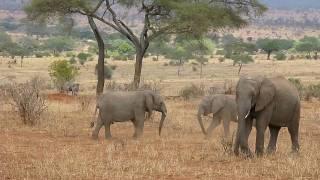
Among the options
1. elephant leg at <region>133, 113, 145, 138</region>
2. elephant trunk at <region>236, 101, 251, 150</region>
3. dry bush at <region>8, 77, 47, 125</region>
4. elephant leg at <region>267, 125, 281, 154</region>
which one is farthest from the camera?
dry bush at <region>8, 77, 47, 125</region>

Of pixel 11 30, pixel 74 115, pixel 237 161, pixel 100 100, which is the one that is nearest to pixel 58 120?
pixel 74 115

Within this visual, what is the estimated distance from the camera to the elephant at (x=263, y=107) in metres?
10.7

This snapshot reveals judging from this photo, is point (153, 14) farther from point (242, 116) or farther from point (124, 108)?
point (242, 116)

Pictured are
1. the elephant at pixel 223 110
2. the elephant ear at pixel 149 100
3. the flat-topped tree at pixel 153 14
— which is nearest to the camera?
the elephant ear at pixel 149 100

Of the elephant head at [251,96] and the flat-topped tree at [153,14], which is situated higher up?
the flat-topped tree at [153,14]

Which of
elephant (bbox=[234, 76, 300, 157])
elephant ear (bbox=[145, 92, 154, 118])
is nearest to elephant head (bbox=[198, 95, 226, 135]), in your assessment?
elephant ear (bbox=[145, 92, 154, 118])

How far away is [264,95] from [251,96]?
0.33m

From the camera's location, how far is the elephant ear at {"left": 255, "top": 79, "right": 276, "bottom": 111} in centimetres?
1096

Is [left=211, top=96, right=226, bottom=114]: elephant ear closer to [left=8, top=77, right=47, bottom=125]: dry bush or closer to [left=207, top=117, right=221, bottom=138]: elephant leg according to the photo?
[left=207, top=117, right=221, bottom=138]: elephant leg

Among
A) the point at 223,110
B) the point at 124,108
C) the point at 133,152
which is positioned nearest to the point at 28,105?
the point at 124,108

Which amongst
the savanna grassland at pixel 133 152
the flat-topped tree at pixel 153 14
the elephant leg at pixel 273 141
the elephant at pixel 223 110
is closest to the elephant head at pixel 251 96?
the savanna grassland at pixel 133 152

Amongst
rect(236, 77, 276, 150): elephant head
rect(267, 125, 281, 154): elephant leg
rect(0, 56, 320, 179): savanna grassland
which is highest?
rect(236, 77, 276, 150): elephant head

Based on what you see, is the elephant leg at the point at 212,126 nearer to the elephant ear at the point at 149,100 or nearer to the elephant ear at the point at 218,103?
the elephant ear at the point at 218,103

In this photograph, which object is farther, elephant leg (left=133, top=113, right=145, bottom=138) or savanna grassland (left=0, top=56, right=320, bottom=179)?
elephant leg (left=133, top=113, right=145, bottom=138)
